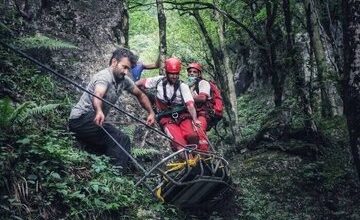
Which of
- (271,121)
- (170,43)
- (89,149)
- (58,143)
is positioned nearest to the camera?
(58,143)

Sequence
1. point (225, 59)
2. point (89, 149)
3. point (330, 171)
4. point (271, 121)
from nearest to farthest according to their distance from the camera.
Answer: point (89, 149), point (330, 171), point (271, 121), point (225, 59)

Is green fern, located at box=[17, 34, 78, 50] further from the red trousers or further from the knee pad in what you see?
the knee pad

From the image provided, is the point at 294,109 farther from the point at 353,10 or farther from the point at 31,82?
the point at 31,82

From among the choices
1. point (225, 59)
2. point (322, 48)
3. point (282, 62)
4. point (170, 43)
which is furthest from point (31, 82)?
point (170, 43)

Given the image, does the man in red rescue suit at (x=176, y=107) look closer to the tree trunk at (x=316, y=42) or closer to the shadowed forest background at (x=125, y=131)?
the shadowed forest background at (x=125, y=131)

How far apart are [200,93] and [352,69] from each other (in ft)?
11.1

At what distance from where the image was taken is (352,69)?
6.38 metres

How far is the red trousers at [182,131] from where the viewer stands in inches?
321

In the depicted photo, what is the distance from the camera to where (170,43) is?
30156 mm

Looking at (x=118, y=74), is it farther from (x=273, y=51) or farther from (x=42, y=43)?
(x=273, y=51)

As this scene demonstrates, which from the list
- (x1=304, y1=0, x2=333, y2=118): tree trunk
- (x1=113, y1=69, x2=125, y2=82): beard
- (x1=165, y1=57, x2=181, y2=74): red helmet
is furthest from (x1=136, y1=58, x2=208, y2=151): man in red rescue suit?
(x1=304, y1=0, x2=333, y2=118): tree trunk

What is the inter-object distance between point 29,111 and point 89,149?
1.69 m

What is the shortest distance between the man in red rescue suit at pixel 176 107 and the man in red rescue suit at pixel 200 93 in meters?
0.45

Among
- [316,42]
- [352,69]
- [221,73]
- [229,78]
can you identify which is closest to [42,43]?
[352,69]
